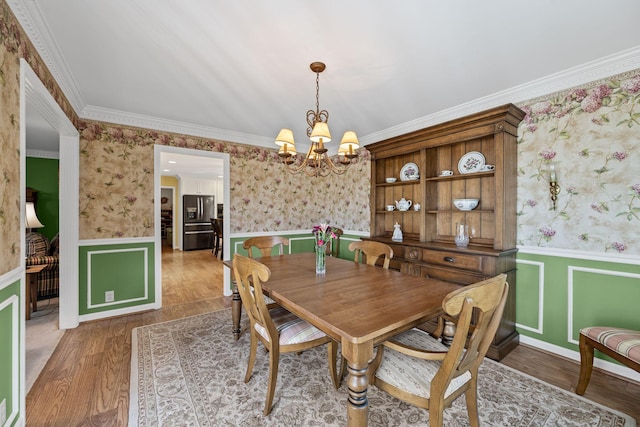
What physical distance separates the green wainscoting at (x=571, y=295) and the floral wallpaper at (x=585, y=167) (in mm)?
142

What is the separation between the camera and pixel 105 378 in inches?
79.6

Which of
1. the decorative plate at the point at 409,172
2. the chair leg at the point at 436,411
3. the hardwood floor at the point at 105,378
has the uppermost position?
the decorative plate at the point at 409,172

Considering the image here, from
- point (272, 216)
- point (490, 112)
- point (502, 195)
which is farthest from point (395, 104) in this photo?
point (272, 216)

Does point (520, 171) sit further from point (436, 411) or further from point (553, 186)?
point (436, 411)

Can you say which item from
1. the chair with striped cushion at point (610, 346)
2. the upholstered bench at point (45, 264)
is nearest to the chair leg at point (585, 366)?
the chair with striped cushion at point (610, 346)

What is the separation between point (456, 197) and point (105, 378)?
3.59 m

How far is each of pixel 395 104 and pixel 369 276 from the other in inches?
80.2

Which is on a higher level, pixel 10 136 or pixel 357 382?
pixel 10 136

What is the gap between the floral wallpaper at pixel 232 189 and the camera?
3.08 metres

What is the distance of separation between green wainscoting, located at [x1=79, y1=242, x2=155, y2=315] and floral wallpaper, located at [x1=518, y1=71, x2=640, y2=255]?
422 cm

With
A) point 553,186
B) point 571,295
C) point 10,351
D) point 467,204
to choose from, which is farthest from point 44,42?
point 571,295

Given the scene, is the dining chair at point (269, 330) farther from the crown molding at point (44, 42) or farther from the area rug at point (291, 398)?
the crown molding at point (44, 42)

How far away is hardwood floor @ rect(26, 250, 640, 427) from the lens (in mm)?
1679

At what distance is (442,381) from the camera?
45.6 inches
